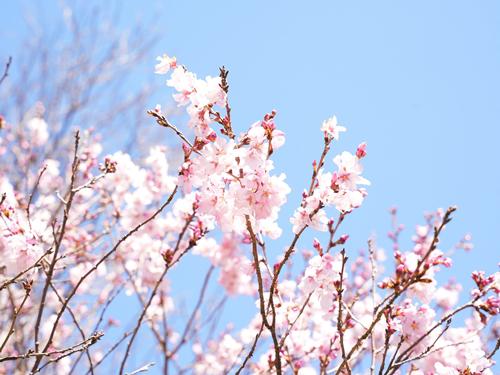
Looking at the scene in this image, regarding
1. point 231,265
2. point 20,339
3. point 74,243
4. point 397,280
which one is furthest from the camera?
point 231,265

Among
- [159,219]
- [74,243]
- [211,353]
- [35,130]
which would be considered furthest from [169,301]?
[35,130]

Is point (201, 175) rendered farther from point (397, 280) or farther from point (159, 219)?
point (159, 219)

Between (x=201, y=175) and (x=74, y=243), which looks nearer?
(x=201, y=175)

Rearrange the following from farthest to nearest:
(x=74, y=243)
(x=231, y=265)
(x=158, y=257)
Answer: (x=231, y=265) → (x=158, y=257) → (x=74, y=243)

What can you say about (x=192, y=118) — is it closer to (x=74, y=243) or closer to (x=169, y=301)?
(x=74, y=243)

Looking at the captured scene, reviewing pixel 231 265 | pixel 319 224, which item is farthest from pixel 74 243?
pixel 319 224

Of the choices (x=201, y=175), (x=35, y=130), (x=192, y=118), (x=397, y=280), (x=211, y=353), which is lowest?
(x=397, y=280)

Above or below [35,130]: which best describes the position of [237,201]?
below

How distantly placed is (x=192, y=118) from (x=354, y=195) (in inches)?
28.9

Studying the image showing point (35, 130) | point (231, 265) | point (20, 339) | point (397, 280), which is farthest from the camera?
point (35, 130)

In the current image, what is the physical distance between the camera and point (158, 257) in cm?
408

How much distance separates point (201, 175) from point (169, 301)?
148 inches

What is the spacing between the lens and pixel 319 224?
1933 millimetres

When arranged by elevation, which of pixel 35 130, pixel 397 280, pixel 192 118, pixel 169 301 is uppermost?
pixel 35 130
